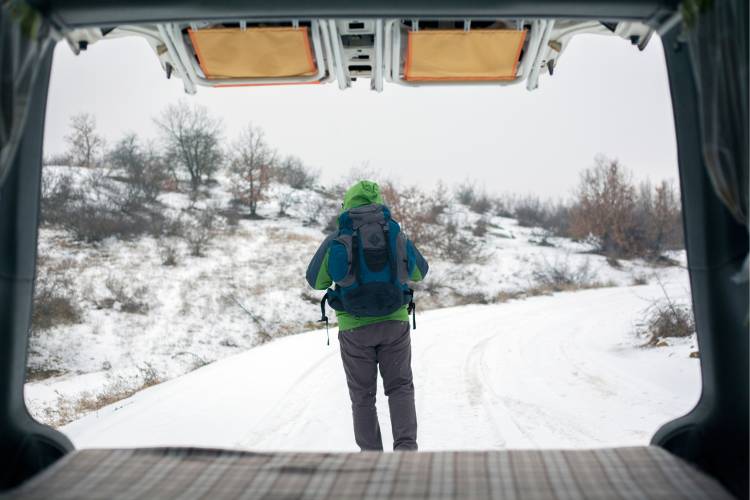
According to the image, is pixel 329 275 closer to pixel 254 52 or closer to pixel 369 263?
pixel 369 263

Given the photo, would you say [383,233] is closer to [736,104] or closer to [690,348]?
[736,104]

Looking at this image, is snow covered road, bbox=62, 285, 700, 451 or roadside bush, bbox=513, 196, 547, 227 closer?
snow covered road, bbox=62, 285, 700, 451

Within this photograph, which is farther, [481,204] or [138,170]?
[481,204]

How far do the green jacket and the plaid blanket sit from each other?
1004 millimetres

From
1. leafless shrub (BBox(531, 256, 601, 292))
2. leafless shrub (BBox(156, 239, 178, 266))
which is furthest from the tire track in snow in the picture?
leafless shrub (BBox(531, 256, 601, 292))

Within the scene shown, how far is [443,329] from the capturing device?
10.5 meters

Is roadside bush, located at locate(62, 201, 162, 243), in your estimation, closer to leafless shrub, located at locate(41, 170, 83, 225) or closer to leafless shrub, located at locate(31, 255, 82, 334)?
leafless shrub, located at locate(41, 170, 83, 225)

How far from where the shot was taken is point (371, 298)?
10.7ft

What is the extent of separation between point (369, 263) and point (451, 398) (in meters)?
2.93

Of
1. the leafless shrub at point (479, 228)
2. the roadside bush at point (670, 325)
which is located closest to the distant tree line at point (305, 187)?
the leafless shrub at point (479, 228)

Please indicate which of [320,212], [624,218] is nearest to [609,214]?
[624,218]

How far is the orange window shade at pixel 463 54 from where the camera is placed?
2584 millimetres

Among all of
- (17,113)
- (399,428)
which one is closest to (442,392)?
(399,428)

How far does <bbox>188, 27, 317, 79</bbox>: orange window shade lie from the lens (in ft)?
8.44
